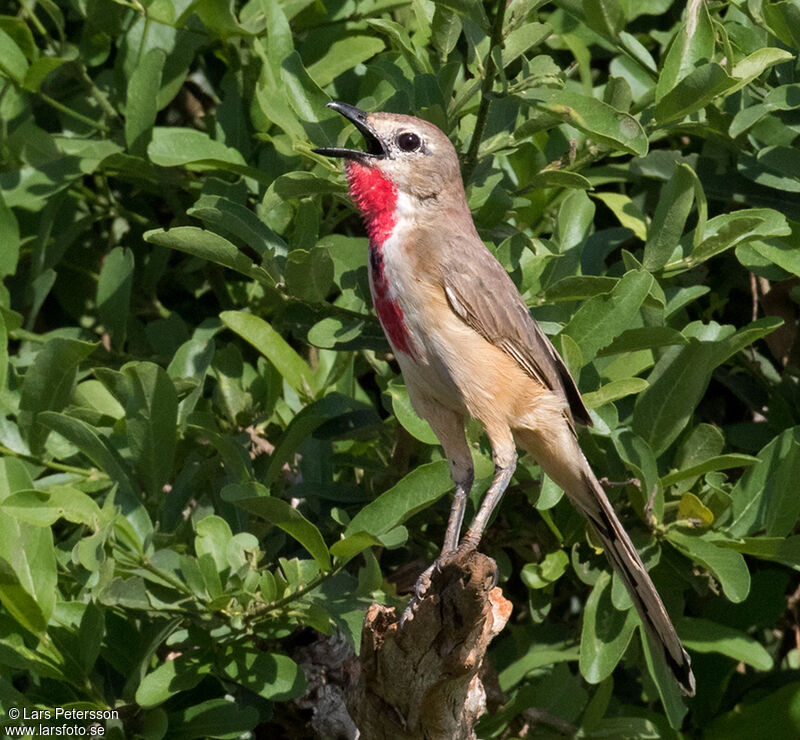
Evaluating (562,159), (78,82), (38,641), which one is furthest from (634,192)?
(38,641)

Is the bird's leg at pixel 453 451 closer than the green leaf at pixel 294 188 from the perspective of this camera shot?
No

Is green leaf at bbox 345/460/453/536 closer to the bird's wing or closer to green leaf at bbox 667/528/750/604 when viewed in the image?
the bird's wing

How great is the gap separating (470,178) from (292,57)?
29.8 inches

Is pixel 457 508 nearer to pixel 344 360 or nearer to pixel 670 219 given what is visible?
pixel 344 360

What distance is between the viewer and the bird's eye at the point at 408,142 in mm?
4324

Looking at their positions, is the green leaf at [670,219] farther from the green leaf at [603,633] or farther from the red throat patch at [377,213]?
the green leaf at [603,633]

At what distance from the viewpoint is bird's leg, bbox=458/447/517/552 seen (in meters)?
4.07

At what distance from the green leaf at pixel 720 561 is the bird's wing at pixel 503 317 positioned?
53 centimetres

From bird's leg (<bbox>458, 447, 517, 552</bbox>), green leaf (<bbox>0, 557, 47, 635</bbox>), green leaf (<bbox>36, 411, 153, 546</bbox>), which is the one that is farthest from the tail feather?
green leaf (<bbox>0, 557, 47, 635</bbox>)

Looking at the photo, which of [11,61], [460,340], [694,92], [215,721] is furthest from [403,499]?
[11,61]

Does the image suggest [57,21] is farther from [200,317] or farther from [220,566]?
[220,566]

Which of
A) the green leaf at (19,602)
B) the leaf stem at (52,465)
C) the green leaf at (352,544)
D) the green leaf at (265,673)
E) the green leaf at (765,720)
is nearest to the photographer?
the green leaf at (352,544)

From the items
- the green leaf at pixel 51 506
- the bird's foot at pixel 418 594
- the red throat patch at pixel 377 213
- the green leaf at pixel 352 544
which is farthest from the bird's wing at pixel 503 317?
the green leaf at pixel 51 506

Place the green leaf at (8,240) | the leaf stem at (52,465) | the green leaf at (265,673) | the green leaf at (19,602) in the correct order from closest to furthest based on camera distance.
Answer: the green leaf at (19,602) < the green leaf at (265,673) < the leaf stem at (52,465) < the green leaf at (8,240)
